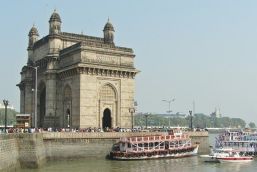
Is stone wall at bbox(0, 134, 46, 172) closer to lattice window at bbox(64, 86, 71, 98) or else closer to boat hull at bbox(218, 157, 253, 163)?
lattice window at bbox(64, 86, 71, 98)

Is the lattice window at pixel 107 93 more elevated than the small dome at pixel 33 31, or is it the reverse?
the small dome at pixel 33 31

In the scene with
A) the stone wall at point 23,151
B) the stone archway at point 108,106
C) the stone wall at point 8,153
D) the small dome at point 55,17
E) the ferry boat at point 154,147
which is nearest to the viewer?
→ the stone wall at point 8,153

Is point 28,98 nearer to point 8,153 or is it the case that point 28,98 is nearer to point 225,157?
point 225,157

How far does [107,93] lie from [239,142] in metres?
20.4

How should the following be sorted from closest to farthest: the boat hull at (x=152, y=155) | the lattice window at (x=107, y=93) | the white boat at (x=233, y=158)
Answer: the boat hull at (x=152, y=155)
the white boat at (x=233, y=158)
the lattice window at (x=107, y=93)

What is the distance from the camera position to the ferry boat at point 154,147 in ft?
178

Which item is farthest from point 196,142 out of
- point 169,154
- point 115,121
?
point 115,121

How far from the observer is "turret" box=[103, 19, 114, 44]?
68.7 m

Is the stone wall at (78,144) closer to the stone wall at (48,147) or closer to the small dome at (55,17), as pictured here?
the stone wall at (48,147)

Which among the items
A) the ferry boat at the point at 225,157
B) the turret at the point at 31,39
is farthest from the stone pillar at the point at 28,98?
the ferry boat at the point at 225,157

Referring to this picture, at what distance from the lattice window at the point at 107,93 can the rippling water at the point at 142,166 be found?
1127cm

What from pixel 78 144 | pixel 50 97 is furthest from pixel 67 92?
pixel 78 144

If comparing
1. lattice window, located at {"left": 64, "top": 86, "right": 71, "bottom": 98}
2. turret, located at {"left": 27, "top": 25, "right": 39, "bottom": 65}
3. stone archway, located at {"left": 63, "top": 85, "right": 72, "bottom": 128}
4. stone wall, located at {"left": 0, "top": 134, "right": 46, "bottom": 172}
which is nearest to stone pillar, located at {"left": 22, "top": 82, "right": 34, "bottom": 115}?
turret, located at {"left": 27, "top": 25, "right": 39, "bottom": 65}

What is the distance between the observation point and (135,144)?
55.0 m
